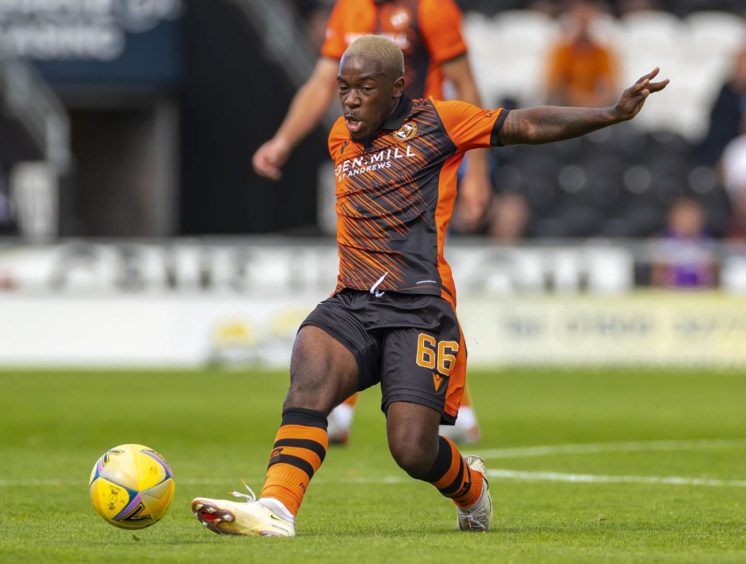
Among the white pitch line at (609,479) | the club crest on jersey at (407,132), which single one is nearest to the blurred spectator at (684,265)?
the white pitch line at (609,479)

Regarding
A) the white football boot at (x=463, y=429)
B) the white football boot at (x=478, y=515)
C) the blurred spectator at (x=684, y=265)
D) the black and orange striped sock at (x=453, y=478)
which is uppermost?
the black and orange striped sock at (x=453, y=478)

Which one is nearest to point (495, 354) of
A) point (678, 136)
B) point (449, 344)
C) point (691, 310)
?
point (691, 310)

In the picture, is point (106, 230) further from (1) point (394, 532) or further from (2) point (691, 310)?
(1) point (394, 532)

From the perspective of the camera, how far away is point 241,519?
560cm

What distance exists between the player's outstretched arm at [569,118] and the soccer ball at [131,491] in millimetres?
1817

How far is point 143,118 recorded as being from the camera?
70.9 feet

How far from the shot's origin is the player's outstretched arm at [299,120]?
27.8 feet

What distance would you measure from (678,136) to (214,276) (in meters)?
7.56

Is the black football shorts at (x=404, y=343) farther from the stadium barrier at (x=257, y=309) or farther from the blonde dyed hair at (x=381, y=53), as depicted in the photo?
the stadium barrier at (x=257, y=309)

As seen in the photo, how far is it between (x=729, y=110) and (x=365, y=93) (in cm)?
1490

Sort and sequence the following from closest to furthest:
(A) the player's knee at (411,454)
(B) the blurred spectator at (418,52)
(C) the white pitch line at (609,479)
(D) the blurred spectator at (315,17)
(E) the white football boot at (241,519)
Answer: (E) the white football boot at (241,519) → (A) the player's knee at (411,454) → (C) the white pitch line at (609,479) → (B) the blurred spectator at (418,52) → (D) the blurred spectator at (315,17)

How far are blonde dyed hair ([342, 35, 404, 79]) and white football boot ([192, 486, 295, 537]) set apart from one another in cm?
169

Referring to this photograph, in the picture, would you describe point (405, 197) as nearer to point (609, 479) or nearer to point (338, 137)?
point (338, 137)

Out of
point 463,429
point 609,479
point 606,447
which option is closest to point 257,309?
point 463,429
